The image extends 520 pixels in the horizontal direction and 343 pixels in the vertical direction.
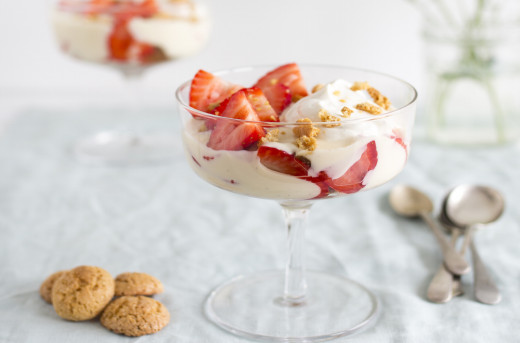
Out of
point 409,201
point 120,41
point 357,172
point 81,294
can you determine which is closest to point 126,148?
point 120,41

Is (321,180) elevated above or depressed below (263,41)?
above

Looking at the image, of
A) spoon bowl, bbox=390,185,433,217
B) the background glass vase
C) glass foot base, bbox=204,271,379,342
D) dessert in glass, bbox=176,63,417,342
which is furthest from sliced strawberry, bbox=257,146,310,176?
the background glass vase

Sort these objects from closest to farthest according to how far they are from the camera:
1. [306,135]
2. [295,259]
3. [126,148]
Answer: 1. [306,135]
2. [295,259]
3. [126,148]

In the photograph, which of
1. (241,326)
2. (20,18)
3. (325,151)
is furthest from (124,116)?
(325,151)

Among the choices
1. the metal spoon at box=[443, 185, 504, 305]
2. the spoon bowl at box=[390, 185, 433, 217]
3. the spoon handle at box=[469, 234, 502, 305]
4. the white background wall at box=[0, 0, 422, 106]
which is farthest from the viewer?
the white background wall at box=[0, 0, 422, 106]

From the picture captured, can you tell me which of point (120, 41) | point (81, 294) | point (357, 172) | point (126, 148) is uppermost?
point (357, 172)

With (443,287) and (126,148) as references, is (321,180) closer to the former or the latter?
(443,287)

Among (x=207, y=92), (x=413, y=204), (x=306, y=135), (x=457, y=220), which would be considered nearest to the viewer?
(x=306, y=135)

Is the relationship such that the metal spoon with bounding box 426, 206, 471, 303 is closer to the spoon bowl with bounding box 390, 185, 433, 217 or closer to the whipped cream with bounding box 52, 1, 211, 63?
the spoon bowl with bounding box 390, 185, 433, 217
